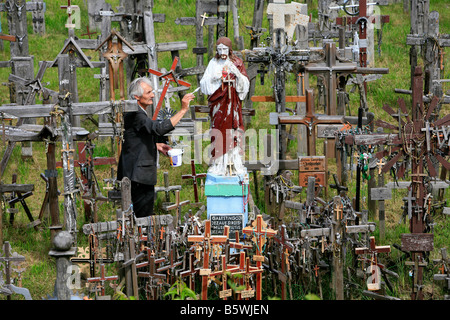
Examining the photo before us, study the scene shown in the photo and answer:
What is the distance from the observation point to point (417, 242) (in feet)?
31.5

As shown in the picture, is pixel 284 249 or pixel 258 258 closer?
pixel 258 258

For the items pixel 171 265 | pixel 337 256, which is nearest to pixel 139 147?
pixel 171 265

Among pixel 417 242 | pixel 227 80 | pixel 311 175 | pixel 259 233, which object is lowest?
pixel 417 242

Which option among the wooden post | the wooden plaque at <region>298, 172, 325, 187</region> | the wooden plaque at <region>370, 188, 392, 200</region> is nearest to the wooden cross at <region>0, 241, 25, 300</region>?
the wooden post

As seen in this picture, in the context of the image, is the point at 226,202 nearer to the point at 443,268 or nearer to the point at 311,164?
the point at 311,164

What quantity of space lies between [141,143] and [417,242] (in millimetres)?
3412

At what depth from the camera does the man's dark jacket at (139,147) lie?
418 inches

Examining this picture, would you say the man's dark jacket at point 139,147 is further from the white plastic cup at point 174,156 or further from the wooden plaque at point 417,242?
the wooden plaque at point 417,242

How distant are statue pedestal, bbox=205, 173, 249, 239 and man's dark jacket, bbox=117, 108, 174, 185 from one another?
0.89 m

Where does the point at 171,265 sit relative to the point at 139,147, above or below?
below

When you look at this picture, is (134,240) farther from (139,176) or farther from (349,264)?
(349,264)

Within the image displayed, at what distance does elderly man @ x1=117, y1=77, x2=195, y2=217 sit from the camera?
1054 centimetres

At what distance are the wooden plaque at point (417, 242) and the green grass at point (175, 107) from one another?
2.65 feet

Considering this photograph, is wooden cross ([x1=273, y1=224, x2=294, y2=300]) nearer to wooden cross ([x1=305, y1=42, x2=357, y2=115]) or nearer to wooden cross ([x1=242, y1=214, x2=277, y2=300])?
wooden cross ([x1=242, y1=214, x2=277, y2=300])
